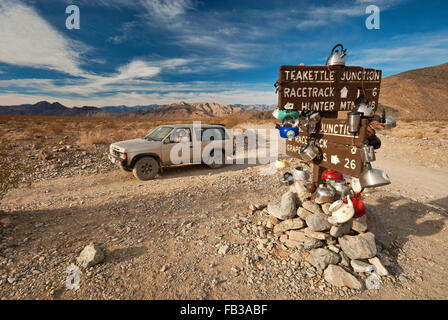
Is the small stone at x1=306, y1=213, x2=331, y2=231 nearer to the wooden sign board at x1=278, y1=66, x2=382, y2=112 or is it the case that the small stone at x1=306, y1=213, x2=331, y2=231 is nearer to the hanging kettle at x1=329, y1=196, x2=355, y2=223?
the hanging kettle at x1=329, y1=196, x2=355, y2=223

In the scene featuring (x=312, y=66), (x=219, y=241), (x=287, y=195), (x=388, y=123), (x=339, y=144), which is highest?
(x=312, y=66)

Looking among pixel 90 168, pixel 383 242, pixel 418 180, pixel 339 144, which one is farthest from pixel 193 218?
pixel 418 180

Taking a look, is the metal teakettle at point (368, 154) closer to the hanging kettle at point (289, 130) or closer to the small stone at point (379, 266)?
the hanging kettle at point (289, 130)

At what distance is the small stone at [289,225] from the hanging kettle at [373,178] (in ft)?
3.40

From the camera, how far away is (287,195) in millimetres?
3627

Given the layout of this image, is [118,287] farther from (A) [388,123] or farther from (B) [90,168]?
(B) [90,168]

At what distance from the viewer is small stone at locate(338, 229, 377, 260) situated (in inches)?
111

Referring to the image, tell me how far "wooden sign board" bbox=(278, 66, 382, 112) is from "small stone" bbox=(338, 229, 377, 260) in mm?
1855

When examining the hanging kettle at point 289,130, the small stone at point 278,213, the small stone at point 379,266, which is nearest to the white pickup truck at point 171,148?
the small stone at point 278,213

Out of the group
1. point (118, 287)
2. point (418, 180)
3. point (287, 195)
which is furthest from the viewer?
point (418, 180)

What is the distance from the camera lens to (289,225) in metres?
3.41

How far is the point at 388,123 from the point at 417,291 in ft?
6.71

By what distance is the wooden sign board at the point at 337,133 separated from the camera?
2756 mm

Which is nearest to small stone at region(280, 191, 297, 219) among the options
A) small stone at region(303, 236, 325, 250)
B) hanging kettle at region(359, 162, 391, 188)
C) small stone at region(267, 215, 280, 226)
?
small stone at region(267, 215, 280, 226)
